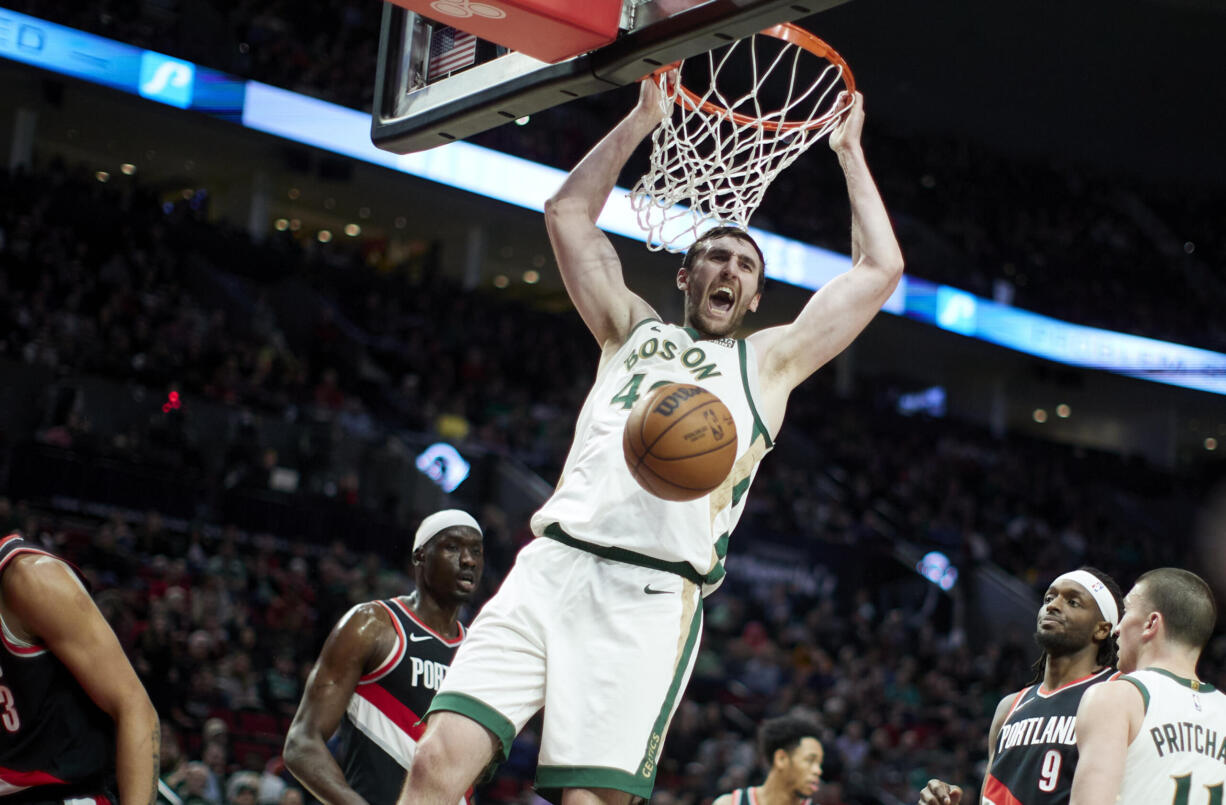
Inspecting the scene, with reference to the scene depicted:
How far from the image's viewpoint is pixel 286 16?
68.0ft

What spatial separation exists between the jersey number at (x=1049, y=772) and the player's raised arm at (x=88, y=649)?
9.20ft

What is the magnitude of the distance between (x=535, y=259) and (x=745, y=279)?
882 inches

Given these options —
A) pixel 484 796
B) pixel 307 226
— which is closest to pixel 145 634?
pixel 484 796

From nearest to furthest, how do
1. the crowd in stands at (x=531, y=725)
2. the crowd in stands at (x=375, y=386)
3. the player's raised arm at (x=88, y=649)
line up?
1. the player's raised arm at (x=88, y=649)
2. the crowd in stands at (x=531, y=725)
3. the crowd in stands at (x=375, y=386)

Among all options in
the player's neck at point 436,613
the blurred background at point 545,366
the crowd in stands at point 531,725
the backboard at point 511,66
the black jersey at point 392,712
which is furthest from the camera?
the blurred background at point 545,366

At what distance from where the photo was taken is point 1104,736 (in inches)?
150

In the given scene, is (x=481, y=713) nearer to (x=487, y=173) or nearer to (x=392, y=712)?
(x=392, y=712)

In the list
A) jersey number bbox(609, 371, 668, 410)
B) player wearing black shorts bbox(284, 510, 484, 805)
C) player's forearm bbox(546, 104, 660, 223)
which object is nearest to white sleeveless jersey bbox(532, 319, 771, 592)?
jersey number bbox(609, 371, 668, 410)

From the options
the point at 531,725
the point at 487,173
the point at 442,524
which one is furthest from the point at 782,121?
the point at 487,173

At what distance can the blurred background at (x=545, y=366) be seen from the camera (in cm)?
1279

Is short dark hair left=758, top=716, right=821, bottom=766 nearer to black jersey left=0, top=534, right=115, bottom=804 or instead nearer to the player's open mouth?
the player's open mouth

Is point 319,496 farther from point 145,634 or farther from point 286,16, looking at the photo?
point 286,16

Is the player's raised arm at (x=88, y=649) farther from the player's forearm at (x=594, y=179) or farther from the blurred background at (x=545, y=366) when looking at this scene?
the blurred background at (x=545, y=366)

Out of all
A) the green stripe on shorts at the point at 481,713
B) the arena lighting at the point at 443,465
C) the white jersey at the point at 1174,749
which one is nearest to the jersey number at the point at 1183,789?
the white jersey at the point at 1174,749
